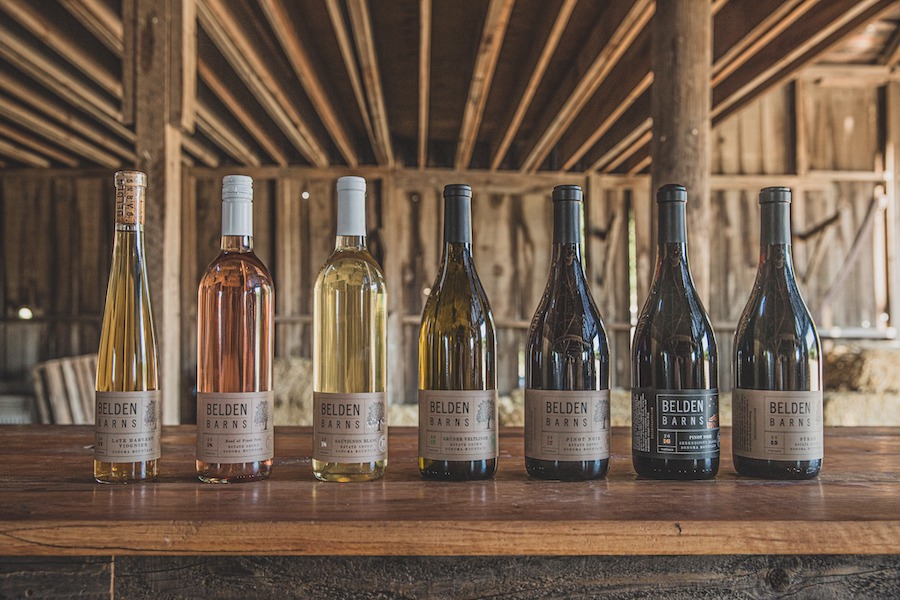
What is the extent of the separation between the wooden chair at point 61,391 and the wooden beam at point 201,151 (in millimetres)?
1756

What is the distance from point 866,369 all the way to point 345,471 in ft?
18.5

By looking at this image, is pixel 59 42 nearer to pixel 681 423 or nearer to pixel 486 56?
pixel 486 56

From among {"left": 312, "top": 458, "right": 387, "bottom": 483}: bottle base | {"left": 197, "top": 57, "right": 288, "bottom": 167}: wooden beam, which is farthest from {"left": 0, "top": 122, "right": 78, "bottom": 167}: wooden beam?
{"left": 312, "top": 458, "right": 387, "bottom": 483}: bottle base

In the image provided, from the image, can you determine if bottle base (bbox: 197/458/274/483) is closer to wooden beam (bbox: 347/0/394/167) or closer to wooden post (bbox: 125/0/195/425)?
wooden post (bbox: 125/0/195/425)

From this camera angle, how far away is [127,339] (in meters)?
0.96

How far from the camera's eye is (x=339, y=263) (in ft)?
3.18

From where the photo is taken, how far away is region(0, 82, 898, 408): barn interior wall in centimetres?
689

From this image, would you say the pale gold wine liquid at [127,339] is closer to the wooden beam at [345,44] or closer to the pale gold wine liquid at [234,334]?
the pale gold wine liquid at [234,334]

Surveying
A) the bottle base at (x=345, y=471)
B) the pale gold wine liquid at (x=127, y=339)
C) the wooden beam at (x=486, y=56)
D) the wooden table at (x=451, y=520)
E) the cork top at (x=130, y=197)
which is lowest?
the wooden table at (x=451, y=520)

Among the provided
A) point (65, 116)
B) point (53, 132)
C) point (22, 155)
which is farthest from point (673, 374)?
point (22, 155)

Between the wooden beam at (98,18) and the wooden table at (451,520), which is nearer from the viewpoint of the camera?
the wooden table at (451,520)

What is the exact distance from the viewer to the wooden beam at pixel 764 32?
11.0ft

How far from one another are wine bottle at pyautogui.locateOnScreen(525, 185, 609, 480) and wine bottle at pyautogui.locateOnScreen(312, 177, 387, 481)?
19 cm

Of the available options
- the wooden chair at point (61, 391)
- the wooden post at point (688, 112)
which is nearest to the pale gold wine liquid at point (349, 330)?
the wooden post at point (688, 112)
